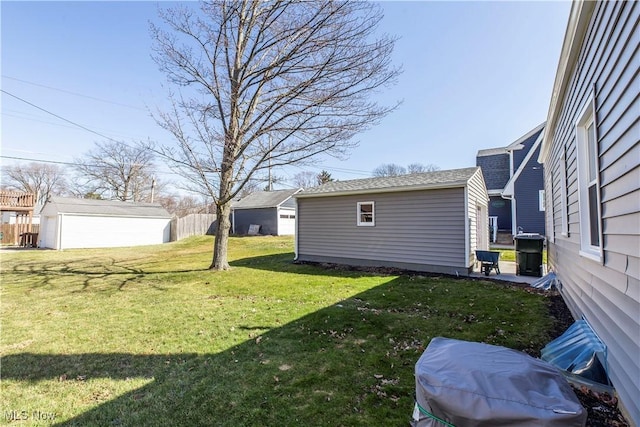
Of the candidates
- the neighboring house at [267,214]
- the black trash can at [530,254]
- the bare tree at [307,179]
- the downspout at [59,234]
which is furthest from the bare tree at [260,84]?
the bare tree at [307,179]

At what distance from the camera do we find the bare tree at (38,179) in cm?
3337

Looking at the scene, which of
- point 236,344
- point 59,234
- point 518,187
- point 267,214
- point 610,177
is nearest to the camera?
point 610,177

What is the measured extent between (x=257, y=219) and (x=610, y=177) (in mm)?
23824

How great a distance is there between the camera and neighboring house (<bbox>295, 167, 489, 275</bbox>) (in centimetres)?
838

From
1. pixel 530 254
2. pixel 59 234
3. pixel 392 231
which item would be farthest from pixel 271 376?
pixel 59 234

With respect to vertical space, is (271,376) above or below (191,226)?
below

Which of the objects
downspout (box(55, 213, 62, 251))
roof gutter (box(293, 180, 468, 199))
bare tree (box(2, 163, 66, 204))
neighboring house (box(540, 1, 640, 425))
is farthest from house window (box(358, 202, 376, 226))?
bare tree (box(2, 163, 66, 204))

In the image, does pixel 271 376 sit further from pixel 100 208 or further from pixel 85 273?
pixel 100 208

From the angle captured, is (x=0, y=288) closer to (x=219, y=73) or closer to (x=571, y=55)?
(x=219, y=73)

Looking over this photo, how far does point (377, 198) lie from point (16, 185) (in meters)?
44.5

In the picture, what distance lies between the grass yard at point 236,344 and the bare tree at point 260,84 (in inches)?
150

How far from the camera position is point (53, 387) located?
294 centimetres

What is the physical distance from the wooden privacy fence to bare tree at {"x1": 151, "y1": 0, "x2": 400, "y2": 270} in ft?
47.9

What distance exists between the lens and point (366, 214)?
10.1 meters
